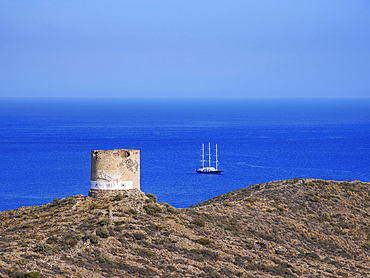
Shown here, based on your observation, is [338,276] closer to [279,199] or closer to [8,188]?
[279,199]

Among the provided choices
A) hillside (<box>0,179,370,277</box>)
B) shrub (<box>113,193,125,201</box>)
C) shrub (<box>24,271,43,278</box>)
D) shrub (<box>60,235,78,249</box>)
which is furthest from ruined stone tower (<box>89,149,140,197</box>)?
shrub (<box>24,271,43,278</box>)

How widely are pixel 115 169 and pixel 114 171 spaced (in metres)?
0.14

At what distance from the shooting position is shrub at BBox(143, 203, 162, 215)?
33.4m

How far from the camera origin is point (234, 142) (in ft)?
579

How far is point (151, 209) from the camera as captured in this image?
3359 centimetres

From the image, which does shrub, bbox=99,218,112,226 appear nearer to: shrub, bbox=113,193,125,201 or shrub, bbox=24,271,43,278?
shrub, bbox=113,193,125,201

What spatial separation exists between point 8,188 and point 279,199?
243ft

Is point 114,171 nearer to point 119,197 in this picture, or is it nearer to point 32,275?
point 119,197

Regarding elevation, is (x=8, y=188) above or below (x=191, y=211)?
below

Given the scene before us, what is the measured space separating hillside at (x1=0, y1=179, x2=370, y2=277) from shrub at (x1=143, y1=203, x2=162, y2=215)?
0.06 metres

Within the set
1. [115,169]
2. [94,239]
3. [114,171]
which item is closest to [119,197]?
[114,171]

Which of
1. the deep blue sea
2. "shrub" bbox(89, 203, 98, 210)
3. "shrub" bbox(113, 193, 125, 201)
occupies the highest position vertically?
"shrub" bbox(113, 193, 125, 201)

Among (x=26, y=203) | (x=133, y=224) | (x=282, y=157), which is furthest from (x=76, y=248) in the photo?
(x=282, y=157)

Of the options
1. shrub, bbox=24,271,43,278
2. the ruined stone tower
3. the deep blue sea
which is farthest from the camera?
the deep blue sea
